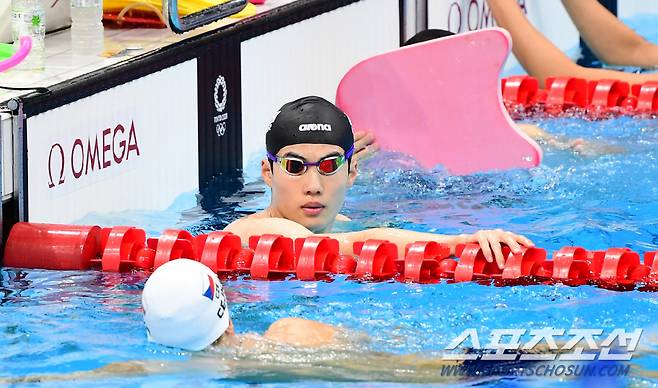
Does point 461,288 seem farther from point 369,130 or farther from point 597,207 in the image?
point 369,130

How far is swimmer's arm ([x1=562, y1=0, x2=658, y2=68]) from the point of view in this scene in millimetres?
7094

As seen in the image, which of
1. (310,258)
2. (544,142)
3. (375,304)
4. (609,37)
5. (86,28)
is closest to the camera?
(375,304)

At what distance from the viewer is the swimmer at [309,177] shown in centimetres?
428

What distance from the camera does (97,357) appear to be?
11.3 feet

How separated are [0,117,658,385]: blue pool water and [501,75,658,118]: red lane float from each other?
976mm

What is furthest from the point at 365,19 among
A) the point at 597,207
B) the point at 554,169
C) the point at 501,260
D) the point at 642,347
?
the point at 642,347

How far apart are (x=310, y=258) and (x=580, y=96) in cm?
281

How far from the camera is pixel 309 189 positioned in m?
4.29

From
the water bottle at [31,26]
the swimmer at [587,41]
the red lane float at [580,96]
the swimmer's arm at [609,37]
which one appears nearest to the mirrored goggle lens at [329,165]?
the water bottle at [31,26]

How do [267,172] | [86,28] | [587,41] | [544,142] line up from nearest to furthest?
[267,172], [86,28], [544,142], [587,41]

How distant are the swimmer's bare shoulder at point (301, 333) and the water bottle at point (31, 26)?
1.52 meters

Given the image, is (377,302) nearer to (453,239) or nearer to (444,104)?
(453,239)

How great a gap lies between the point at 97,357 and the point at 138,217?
1.50m

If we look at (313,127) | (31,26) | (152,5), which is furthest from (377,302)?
(152,5)
